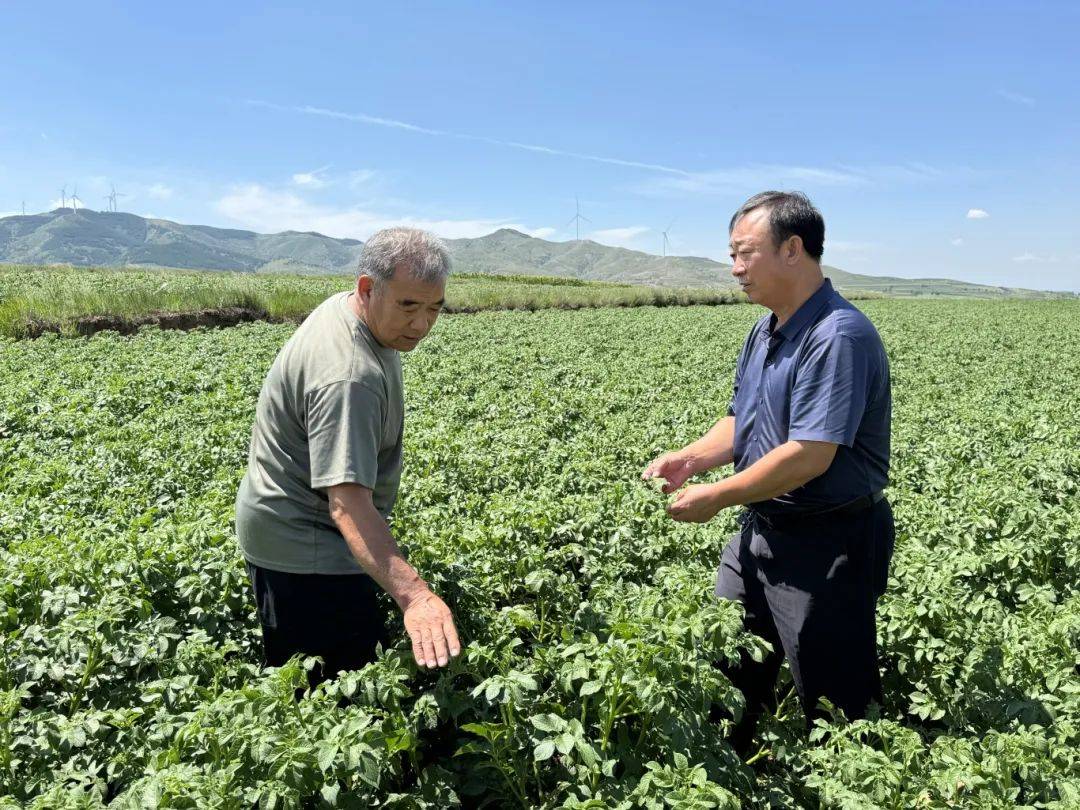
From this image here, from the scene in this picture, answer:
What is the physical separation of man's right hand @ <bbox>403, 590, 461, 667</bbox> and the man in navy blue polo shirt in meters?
1.07

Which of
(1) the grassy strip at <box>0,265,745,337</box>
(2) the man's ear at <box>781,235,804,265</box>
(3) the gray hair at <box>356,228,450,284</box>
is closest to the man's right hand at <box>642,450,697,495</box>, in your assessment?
(2) the man's ear at <box>781,235,804,265</box>

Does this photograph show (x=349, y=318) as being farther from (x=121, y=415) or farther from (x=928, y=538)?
(x=121, y=415)

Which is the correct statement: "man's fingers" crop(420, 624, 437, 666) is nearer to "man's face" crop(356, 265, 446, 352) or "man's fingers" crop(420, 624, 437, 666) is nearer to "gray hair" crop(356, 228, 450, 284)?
"man's face" crop(356, 265, 446, 352)

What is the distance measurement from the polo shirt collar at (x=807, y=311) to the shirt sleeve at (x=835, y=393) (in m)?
0.17

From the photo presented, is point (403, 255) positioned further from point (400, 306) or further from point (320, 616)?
point (320, 616)

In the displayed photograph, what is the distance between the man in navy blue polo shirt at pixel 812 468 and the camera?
2.69 metres

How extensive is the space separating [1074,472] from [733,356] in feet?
33.6

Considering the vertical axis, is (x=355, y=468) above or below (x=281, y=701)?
above

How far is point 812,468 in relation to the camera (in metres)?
2.69

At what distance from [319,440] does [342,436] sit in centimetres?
9

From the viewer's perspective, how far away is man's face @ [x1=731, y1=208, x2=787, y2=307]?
2814mm

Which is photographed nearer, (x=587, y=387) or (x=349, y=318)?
(x=349, y=318)

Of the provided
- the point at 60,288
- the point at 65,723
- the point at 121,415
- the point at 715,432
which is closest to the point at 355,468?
the point at 65,723

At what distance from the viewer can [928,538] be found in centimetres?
486
